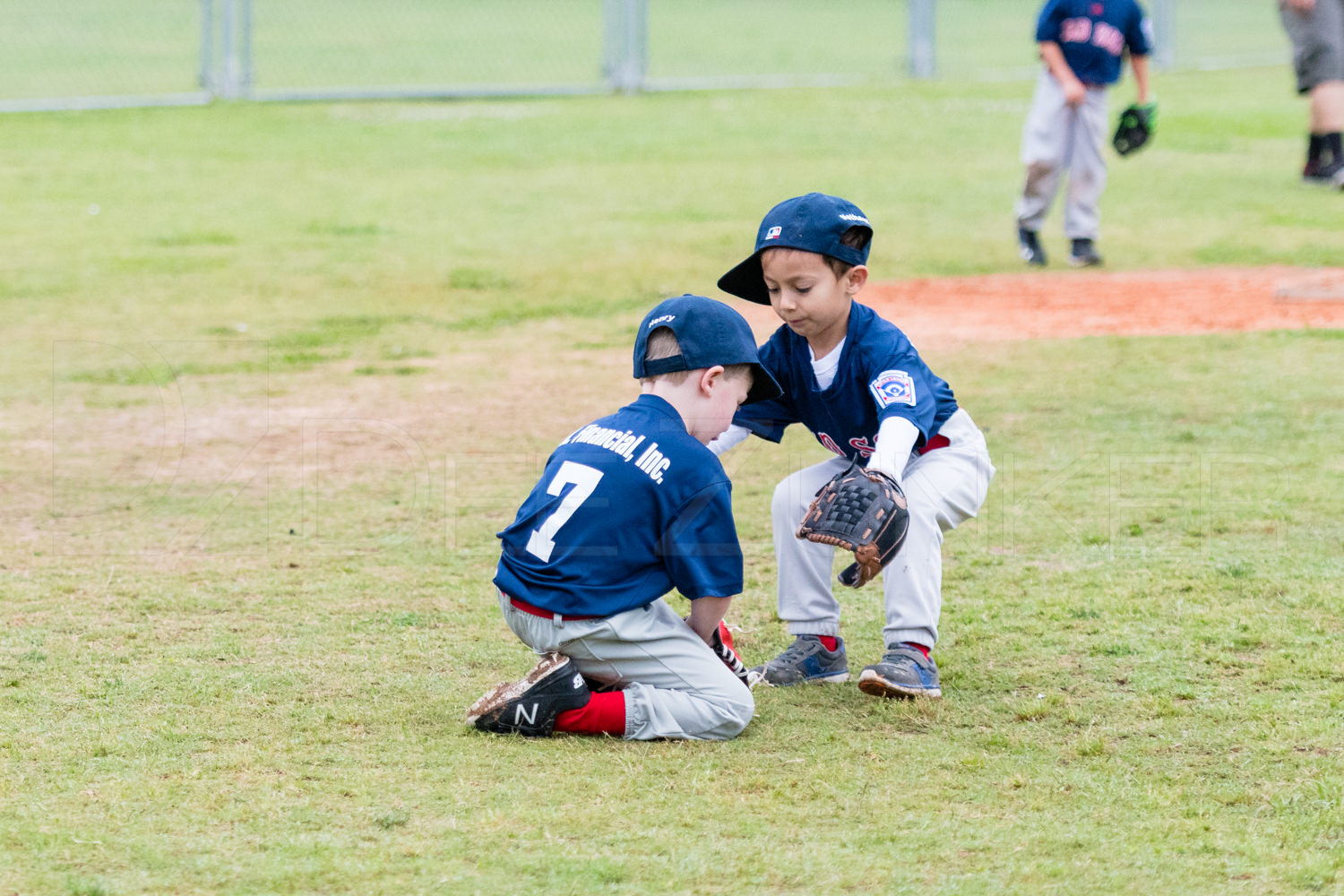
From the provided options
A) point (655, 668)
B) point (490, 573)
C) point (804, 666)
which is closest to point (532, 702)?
point (655, 668)

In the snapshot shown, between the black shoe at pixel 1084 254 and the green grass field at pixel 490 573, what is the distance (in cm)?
42

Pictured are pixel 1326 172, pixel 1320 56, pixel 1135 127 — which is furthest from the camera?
pixel 1326 172

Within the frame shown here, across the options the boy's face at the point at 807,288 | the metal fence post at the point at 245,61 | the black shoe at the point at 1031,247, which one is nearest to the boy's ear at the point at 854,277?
the boy's face at the point at 807,288

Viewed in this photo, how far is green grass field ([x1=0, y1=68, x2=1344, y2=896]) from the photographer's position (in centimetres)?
272

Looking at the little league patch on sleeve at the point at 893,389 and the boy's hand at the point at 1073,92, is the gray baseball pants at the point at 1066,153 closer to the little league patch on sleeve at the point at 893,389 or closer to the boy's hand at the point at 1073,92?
the boy's hand at the point at 1073,92

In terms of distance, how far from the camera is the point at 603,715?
3.35 metres

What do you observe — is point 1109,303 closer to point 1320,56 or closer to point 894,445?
point 1320,56

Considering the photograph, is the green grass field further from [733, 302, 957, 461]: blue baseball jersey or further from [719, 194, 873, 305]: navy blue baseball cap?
[719, 194, 873, 305]: navy blue baseball cap

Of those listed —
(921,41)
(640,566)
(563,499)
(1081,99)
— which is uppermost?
(921,41)

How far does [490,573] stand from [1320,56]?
23.1ft

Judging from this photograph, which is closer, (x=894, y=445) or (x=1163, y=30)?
(x=894, y=445)

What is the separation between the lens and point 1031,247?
32.0 ft

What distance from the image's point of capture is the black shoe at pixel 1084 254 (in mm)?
9633

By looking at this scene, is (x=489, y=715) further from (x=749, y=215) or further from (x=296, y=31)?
(x=296, y=31)
